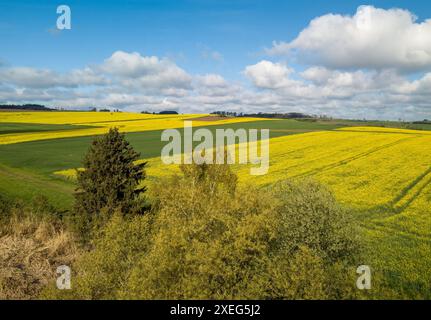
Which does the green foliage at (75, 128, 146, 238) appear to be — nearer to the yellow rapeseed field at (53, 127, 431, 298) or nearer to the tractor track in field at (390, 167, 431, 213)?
the yellow rapeseed field at (53, 127, 431, 298)

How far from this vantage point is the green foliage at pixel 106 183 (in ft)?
94.8

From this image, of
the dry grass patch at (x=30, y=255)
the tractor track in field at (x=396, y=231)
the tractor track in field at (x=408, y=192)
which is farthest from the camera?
the tractor track in field at (x=408, y=192)

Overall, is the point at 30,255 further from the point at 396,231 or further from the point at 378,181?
the point at 378,181

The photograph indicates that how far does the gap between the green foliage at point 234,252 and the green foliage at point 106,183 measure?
5.19 metres

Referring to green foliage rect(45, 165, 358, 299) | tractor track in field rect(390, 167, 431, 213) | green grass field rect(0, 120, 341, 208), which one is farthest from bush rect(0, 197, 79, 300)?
tractor track in field rect(390, 167, 431, 213)

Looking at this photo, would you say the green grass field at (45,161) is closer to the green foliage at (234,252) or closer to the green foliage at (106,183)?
the green foliage at (106,183)

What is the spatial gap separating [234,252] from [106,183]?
50.9 ft

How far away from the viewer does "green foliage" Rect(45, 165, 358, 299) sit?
54.1ft

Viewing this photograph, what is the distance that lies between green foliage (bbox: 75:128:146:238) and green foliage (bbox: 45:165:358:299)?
5.19 m

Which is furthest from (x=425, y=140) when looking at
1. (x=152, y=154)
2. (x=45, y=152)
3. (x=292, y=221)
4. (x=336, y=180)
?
(x=45, y=152)

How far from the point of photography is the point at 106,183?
29.2 meters

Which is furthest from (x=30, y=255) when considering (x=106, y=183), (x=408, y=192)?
(x=408, y=192)

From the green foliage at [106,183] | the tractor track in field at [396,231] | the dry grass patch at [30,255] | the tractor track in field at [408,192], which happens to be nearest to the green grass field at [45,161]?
the dry grass patch at [30,255]
